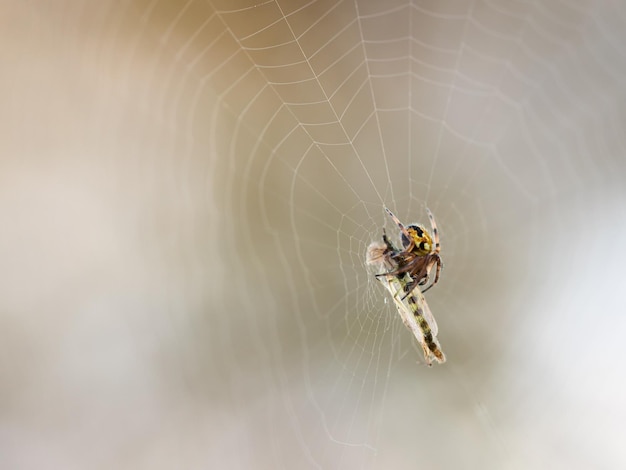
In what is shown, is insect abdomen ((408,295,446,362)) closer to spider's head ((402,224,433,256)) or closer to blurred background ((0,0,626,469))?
spider's head ((402,224,433,256))

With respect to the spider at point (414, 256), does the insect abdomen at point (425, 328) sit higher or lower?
lower

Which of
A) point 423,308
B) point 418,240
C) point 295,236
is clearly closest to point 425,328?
point 423,308

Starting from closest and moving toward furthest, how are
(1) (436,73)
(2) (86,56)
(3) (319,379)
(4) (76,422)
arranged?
(4) (76,422)
(2) (86,56)
(3) (319,379)
(1) (436,73)

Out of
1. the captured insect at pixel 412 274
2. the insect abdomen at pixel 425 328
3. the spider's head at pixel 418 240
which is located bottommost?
the insect abdomen at pixel 425 328

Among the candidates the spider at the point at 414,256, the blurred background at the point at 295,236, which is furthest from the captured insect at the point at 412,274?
the blurred background at the point at 295,236

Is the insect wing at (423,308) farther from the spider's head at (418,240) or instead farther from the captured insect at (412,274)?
the spider's head at (418,240)

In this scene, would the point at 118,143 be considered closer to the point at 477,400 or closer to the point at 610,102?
the point at 477,400

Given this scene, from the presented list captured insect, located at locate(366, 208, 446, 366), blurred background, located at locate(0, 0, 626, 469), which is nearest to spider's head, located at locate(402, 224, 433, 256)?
captured insect, located at locate(366, 208, 446, 366)

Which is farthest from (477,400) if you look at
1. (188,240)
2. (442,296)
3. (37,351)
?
(37,351)
